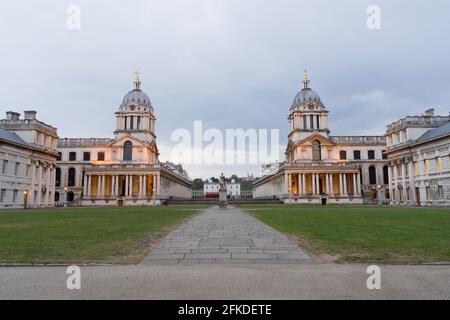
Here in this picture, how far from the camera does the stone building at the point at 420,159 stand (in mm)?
51319

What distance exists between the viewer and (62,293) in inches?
224

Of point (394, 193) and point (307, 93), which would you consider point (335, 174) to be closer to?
point (394, 193)

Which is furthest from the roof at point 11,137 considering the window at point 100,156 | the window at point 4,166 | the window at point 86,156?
the window at point 86,156

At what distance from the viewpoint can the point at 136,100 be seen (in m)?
90.7

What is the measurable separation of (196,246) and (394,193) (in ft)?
217

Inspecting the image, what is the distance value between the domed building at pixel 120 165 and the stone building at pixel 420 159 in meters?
49.0

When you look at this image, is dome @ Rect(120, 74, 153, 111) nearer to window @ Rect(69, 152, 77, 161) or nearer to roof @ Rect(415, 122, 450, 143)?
window @ Rect(69, 152, 77, 161)

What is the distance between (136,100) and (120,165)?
64.9 ft

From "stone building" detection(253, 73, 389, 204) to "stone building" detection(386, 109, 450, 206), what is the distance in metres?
13.2

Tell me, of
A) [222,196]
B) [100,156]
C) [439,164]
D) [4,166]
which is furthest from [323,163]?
[4,166]

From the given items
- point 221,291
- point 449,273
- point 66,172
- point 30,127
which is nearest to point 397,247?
point 449,273
